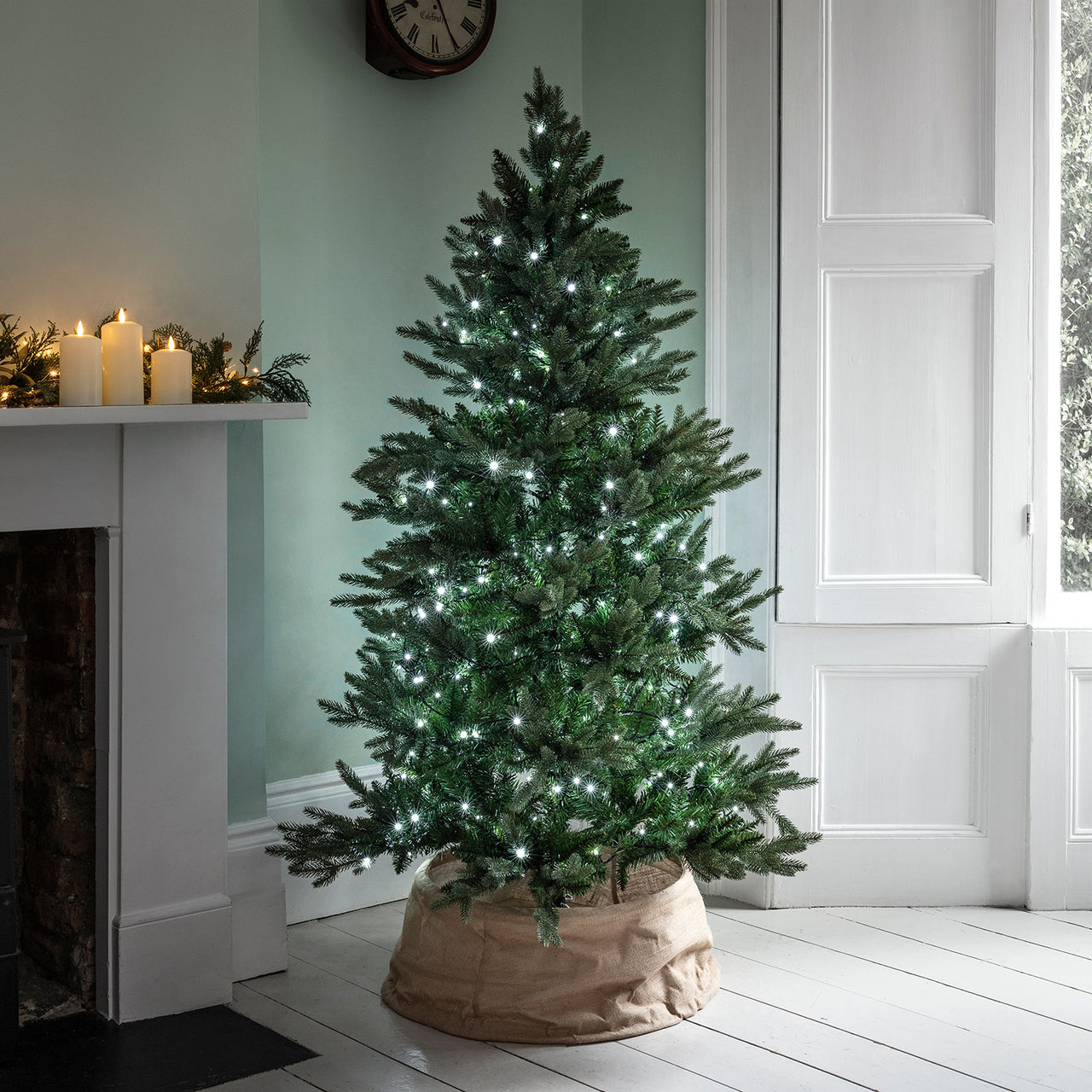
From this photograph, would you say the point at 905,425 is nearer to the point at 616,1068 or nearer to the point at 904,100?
the point at 904,100

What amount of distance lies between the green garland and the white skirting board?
Answer: 96 cm

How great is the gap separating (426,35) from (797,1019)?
2417 millimetres

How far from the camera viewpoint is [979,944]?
2920 mm

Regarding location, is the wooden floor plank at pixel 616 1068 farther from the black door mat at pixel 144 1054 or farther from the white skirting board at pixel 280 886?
the white skirting board at pixel 280 886

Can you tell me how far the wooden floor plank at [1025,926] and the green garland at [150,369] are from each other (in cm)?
202

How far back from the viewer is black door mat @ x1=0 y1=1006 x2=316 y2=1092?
2.23 meters

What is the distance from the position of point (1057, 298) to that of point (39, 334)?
2.38 meters

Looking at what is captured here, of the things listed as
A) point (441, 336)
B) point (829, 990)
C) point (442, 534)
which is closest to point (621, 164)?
point (441, 336)

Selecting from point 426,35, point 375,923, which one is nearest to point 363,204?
point 426,35

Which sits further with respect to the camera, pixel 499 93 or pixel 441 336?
pixel 499 93

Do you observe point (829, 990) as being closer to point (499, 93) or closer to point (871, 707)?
point (871, 707)

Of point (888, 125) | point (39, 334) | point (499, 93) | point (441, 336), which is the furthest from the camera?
point (499, 93)

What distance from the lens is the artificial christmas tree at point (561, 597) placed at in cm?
240

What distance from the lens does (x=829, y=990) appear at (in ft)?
8.71
